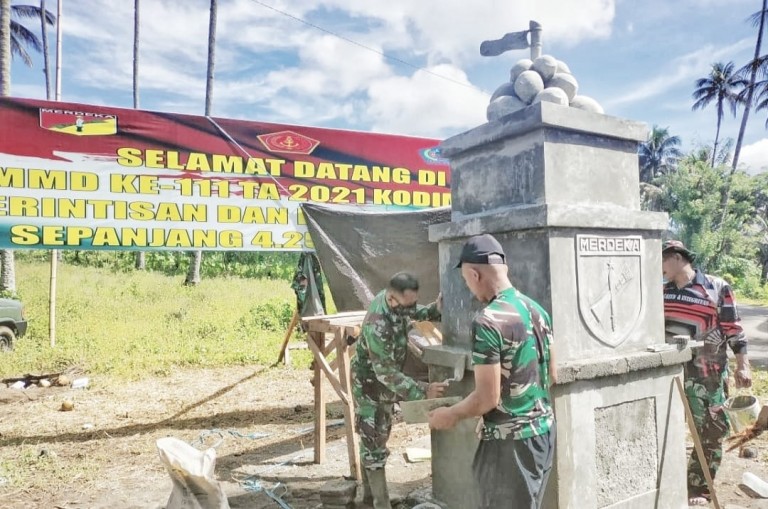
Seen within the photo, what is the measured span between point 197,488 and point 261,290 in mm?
13615

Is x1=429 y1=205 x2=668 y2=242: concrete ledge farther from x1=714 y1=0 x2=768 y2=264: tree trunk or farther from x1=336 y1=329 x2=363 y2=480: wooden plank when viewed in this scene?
x1=714 y1=0 x2=768 y2=264: tree trunk

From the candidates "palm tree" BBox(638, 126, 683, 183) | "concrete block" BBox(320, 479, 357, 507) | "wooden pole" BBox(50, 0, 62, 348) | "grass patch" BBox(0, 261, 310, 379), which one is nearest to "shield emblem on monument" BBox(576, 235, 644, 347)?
"concrete block" BBox(320, 479, 357, 507)

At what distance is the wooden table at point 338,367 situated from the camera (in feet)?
15.5

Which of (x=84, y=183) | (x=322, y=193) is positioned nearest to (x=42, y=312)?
(x=84, y=183)

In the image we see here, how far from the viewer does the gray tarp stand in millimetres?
6102

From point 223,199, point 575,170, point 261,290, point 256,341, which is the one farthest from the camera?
point 261,290

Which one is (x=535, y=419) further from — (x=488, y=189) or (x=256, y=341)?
(x=256, y=341)

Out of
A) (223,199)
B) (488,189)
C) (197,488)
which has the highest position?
(223,199)

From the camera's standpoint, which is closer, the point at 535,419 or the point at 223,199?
the point at 535,419

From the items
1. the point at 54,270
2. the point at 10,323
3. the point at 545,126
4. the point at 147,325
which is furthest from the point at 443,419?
the point at 147,325

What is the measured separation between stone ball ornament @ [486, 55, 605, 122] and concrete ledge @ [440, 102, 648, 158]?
14 cm

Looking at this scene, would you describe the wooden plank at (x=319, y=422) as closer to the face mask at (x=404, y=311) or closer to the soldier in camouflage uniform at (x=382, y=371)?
the soldier in camouflage uniform at (x=382, y=371)

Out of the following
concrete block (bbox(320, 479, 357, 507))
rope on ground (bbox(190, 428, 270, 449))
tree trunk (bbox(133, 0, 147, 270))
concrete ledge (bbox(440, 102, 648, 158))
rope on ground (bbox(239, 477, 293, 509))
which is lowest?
rope on ground (bbox(239, 477, 293, 509))

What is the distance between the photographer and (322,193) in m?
7.61
